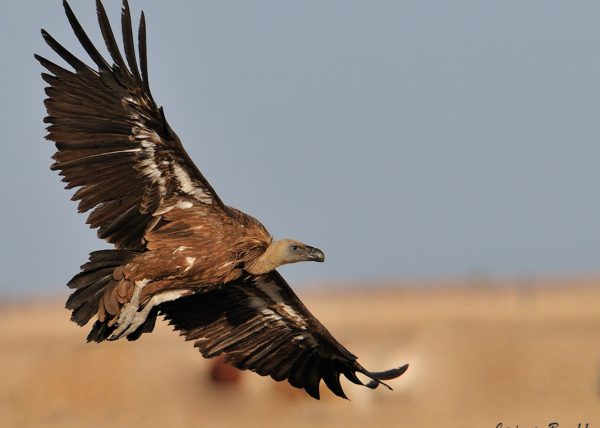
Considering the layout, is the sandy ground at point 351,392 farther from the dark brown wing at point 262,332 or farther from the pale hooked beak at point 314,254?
the pale hooked beak at point 314,254

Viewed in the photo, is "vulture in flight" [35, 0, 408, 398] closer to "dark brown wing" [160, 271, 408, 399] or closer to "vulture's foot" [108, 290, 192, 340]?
"vulture's foot" [108, 290, 192, 340]

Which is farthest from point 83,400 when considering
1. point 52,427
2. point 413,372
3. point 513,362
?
point 513,362

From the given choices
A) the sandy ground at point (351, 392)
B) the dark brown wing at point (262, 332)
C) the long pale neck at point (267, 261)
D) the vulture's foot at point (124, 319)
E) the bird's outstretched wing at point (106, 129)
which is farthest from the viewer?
the sandy ground at point (351, 392)

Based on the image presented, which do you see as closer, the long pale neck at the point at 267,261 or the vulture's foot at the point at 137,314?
the vulture's foot at the point at 137,314

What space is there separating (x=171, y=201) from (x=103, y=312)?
108 centimetres

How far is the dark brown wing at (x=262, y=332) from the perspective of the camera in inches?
488

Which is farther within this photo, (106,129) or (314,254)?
(314,254)

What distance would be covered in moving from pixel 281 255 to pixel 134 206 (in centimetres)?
131

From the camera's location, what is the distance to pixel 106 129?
10.8 metres

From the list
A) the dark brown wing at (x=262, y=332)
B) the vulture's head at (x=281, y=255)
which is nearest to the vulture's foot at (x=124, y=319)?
the vulture's head at (x=281, y=255)

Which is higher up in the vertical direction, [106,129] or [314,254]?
[106,129]

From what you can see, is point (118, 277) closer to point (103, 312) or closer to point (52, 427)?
point (103, 312)

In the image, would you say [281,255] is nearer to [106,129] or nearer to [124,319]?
[124,319]

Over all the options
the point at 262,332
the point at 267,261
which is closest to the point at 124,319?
the point at 267,261
